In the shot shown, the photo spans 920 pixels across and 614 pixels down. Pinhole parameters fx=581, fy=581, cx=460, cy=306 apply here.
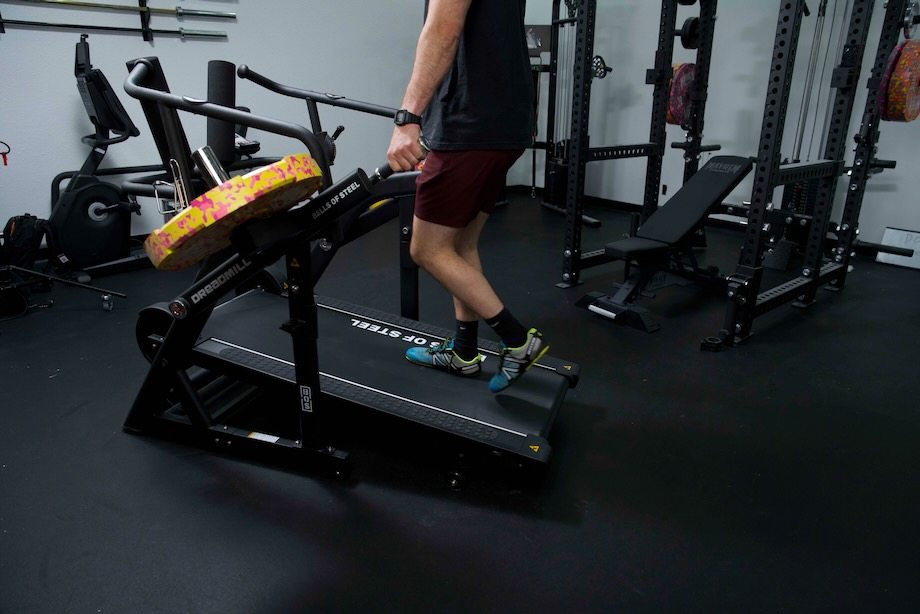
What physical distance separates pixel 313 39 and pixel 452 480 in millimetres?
4243

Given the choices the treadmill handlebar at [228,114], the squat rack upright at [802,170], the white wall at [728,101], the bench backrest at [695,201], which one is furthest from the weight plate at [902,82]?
the treadmill handlebar at [228,114]

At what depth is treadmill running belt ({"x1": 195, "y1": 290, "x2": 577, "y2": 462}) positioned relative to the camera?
1739mm

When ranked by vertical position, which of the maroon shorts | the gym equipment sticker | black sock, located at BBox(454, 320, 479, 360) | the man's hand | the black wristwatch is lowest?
the gym equipment sticker

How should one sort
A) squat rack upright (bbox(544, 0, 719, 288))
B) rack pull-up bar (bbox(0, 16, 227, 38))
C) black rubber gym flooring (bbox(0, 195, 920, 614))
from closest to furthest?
black rubber gym flooring (bbox(0, 195, 920, 614)) → squat rack upright (bbox(544, 0, 719, 288)) → rack pull-up bar (bbox(0, 16, 227, 38))

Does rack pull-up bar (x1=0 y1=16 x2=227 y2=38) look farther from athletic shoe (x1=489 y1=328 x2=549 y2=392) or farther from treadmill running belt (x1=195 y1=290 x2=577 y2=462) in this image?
athletic shoe (x1=489 y1=328 x2=549 y2=392)

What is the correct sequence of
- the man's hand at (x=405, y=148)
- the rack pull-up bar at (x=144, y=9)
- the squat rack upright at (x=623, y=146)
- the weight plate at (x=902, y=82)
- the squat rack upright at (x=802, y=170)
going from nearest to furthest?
1. the man's hand at (x=405, y=148)
2. the squat rack upright at (x=802, y=170)
3. the weight plate at (x=902, y=82)
4. the squat rack upright at (x=623, y=146)
5. the rack pull-up bar at (x=144, y=9)

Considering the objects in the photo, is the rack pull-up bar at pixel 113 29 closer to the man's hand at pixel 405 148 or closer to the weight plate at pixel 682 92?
the weight plate at pixel 682 92

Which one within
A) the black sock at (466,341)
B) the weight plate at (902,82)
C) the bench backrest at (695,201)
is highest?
the weight plate at (902,82)

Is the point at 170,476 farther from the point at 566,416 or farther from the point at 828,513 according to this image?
the point at 828,513

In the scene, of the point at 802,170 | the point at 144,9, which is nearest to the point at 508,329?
the point at 802,170

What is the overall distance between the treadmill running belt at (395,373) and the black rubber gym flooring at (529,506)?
0.10 metres

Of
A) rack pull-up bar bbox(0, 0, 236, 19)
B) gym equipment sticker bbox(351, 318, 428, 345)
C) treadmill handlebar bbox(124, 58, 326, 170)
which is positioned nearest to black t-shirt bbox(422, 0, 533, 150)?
treadmill handlebar bbox(124, 58, 326, 170)

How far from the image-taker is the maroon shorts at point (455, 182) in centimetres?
163

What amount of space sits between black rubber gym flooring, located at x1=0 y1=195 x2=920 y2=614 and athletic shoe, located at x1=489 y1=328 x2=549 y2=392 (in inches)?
10.9
